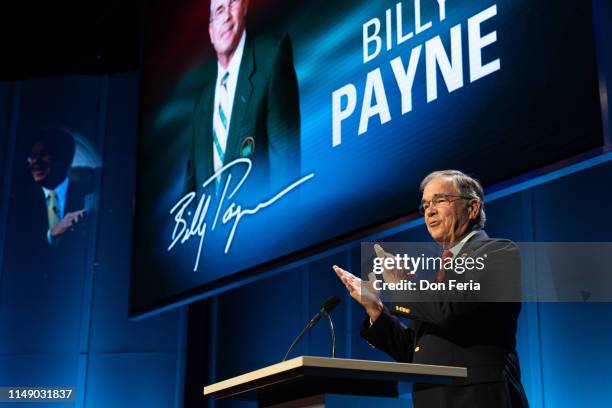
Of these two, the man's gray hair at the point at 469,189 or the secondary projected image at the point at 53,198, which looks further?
the secondary projected image at the point at 53,198

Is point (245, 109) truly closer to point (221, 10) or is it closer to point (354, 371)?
point (221, 10)

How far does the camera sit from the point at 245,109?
3771 mm

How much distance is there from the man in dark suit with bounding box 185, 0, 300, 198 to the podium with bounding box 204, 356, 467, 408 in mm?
1631

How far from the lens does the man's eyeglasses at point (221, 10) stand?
4070 mm

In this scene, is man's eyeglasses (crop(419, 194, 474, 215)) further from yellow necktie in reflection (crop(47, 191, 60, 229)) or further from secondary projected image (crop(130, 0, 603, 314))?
yellow necktie in reflection (crop(47, 191, 60, 229))

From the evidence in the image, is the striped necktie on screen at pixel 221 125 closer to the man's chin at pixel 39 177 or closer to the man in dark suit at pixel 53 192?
the man in dark suit at pixel 53 192

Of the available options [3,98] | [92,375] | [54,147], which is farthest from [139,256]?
[3,98]

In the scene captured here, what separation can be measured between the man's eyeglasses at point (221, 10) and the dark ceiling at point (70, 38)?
1.57 m

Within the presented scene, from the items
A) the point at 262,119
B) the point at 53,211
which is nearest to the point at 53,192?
the point at 53,211

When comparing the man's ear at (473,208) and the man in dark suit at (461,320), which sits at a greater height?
the man's ear at (473,208)

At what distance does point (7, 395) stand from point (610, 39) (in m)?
4.25

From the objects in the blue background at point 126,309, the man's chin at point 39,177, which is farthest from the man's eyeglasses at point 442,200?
the man's chin at point 39,177
